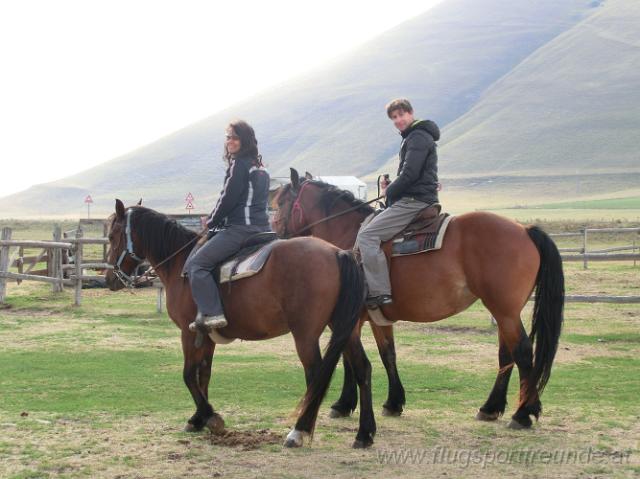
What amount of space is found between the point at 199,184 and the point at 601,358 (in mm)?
156565

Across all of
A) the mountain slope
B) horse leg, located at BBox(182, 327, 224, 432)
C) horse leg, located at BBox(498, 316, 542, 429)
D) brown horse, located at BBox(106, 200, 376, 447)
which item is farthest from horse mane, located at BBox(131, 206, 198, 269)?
the mountain slope

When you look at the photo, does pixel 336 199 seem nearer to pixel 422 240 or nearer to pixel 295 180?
pixel 295 180

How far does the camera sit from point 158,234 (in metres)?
7.93

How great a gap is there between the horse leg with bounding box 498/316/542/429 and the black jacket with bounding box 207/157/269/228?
2.66 m

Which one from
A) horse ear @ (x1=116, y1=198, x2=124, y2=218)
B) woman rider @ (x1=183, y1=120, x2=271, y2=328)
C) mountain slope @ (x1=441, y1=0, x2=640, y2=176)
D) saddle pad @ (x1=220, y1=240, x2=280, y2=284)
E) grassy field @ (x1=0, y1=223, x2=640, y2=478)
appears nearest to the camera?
grassy field @ (x1=0, y1=223, x2=640, y2=478)

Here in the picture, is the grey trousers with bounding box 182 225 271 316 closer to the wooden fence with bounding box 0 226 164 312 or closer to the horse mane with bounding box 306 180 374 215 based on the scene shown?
the horse mane with bounding box 306 180 374 215

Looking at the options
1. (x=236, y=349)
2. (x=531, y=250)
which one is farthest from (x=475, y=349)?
(x=531, y=250)

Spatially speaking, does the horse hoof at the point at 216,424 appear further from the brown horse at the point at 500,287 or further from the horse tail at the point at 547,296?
the horse tail at the point at 547,296

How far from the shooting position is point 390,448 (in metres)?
6.87

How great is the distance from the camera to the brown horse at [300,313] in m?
6.79

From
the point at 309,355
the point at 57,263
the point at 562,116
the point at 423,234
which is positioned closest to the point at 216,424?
the point at 309,355

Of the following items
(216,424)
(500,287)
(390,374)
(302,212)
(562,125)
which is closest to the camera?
(216,424)

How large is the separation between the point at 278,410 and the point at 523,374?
2456 mm

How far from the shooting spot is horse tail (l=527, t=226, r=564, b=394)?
25.7ft
